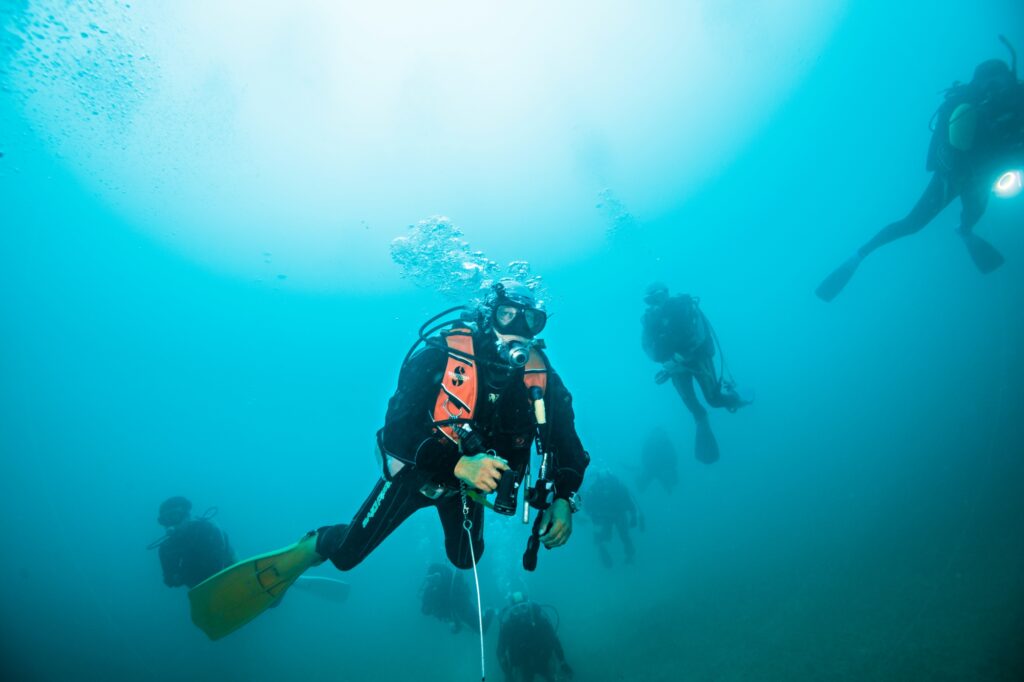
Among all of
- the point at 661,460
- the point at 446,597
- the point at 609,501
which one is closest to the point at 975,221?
the point at 609,501

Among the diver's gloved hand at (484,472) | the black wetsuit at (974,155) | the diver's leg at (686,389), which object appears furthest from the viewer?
the diver's leg at (686,389)

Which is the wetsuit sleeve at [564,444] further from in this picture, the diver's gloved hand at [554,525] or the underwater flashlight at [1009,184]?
the underwater flashlight at [1009,184]

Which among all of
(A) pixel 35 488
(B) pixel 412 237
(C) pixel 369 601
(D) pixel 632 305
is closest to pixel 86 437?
(A) pixel 35 488

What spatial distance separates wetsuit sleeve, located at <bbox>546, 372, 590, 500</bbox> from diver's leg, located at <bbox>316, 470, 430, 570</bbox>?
1.35 metres

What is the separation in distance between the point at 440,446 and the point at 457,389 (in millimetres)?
479

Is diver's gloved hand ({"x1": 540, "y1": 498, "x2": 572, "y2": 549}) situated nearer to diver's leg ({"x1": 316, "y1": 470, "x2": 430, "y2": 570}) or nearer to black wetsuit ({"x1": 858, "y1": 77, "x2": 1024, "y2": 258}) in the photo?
diver's leg ({"x1": 316, "y1": 470, "x2": 430, "y2": 570})

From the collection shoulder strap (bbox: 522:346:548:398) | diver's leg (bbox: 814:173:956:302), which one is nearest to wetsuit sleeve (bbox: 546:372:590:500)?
shoulder strap (bbox: 522:346:548:398)

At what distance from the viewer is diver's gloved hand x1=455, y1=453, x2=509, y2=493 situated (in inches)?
103

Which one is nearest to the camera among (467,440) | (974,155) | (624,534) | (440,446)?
(467,440)

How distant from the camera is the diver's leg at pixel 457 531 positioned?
4.00 meters

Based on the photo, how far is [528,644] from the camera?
300 inches

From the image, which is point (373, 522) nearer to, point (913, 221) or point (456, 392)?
point (456, 392)

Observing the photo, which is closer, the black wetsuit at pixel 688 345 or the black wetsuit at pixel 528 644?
the black wetsuit at pixel 528 644

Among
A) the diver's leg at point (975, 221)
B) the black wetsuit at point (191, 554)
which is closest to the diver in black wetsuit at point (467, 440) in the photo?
the black wetsuit at point (191, 554)
